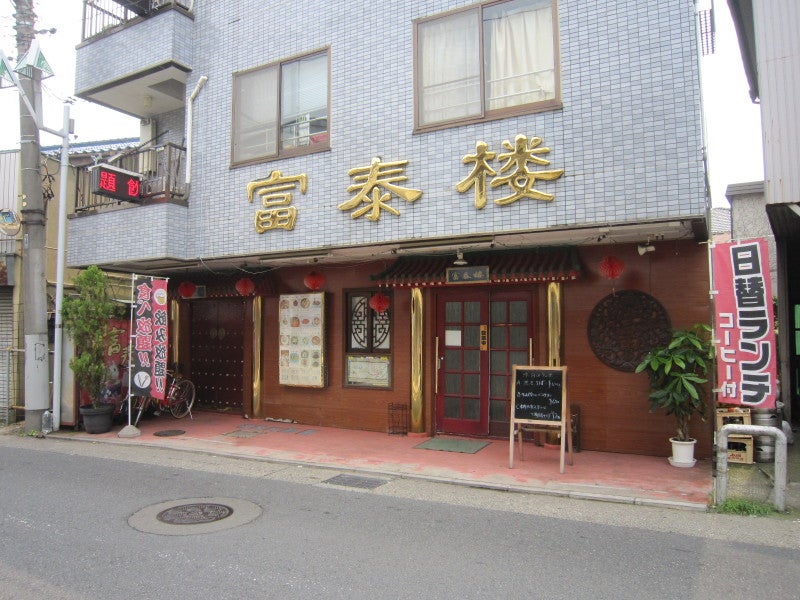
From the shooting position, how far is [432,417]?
10359 millimetres

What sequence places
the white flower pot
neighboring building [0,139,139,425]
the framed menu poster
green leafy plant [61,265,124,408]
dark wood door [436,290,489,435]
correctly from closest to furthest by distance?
the white flower pot, dark wood door [436,290,489,435], green leafy plant [61,265,124,408], the framed menu poster, neighboring building [0,139,139,425]

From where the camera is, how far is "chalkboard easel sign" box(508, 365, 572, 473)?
800cm

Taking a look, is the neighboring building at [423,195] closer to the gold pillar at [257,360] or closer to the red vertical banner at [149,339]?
the gold pillar at [257,360]

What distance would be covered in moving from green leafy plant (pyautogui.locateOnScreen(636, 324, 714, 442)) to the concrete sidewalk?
80 cm

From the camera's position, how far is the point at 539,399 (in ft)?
26.8

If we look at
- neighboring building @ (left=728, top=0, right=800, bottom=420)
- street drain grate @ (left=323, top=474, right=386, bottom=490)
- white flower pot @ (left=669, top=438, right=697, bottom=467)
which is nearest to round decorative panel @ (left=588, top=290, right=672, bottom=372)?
white flower pot @ (left=669, top=438, right=697, bottom=467)

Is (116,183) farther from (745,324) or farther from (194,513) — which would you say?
(745,324)

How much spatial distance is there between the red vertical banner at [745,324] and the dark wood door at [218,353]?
31.2 ft

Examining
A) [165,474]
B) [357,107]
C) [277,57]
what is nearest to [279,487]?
[165,474]

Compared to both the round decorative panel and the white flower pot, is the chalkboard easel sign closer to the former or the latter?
the round decorative panel

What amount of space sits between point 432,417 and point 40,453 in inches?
258

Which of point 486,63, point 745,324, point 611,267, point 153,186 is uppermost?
point 486,63

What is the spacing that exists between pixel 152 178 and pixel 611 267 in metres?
8.72

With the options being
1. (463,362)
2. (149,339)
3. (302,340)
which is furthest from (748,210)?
(149,339)
